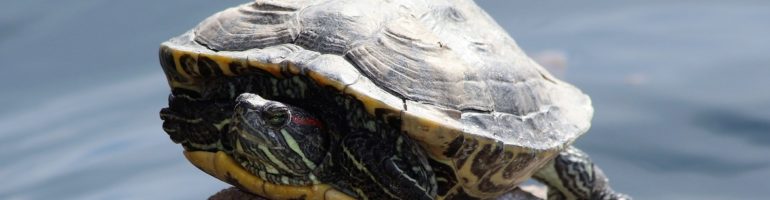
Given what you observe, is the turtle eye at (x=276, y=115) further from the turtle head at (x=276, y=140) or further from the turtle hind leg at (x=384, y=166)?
the turtle hind leg at (x=384, y=166)

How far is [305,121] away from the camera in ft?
12.5

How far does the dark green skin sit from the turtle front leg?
1.06m

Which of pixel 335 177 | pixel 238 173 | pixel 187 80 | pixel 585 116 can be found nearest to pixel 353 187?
pixel 335 177

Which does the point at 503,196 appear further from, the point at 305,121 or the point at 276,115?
the point at 276,115

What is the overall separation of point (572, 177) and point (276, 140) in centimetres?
158

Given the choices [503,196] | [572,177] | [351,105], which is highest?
[351,105]

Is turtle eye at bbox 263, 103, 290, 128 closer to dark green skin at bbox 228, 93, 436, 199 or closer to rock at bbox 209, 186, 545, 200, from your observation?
dark green skin at bbox 228, 93, 436, 199

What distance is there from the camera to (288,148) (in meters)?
3.78

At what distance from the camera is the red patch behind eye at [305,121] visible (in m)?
3.78

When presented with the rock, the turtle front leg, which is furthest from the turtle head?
the turtle front leg

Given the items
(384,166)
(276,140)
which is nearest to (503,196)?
(384,166)

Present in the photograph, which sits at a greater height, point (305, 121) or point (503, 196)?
point (305, 121)

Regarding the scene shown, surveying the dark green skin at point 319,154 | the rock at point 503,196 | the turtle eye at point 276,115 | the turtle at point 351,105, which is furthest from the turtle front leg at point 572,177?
the turtle eye at point 276,115

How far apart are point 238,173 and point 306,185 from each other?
0.22 meters
